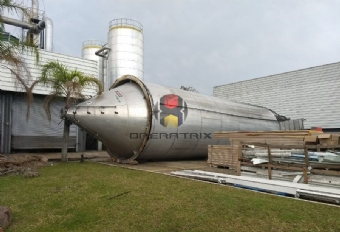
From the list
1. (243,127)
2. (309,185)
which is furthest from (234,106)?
(309,185)

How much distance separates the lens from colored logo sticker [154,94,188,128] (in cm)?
1227

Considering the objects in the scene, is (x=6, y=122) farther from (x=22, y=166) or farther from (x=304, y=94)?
(x=304, y=94)

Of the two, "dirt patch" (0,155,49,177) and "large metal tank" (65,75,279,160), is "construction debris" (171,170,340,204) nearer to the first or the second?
"large metal tank" (65,75,279,160)

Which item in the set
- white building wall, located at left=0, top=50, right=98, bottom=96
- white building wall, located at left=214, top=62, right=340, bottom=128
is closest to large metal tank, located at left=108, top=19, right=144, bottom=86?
white building wall, located at left=0, top=50, right=98, bottom=96

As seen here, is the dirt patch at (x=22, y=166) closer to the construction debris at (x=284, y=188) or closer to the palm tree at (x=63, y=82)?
the palm tree at (x=63, y=82)

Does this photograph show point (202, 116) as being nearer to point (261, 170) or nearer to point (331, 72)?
point (261, 170)

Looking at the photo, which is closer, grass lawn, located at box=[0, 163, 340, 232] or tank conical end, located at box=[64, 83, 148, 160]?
grass lawn, located at box=[0, 163, 340, 232]

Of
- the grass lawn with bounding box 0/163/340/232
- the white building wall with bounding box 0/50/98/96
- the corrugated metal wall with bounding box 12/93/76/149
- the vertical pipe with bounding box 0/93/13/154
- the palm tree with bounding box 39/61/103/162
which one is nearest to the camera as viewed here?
the grass lawn with bounding box 0/163/340/232

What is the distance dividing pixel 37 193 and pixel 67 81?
703 cm

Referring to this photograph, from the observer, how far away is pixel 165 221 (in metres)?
4.87

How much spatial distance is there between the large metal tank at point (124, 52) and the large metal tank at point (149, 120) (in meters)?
9.74

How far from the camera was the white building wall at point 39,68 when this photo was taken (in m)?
17.1

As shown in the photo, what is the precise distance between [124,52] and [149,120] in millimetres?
13135

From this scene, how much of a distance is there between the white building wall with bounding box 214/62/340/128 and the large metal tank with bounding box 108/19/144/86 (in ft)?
30.9
